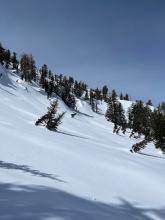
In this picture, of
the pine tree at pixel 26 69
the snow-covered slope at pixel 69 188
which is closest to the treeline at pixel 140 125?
the snow-covered slope at pixel 69 188

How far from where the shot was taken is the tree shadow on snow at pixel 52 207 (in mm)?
6278

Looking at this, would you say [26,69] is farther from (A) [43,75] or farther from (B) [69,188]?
(B) [69,188]

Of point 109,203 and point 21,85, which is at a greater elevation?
point 21,85

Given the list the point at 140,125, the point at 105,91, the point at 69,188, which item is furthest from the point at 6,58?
the point at 69,188

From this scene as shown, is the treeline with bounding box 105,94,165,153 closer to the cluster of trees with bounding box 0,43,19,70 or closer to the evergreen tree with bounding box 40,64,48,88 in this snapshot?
the evergreen tree with bounding box 40,64,48,88

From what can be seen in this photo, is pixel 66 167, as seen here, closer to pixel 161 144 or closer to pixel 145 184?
pixel 145 184

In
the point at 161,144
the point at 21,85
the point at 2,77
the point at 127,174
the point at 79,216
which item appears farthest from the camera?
the point at 21,85

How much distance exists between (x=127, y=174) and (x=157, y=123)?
92.1 feet

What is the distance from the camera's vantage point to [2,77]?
3280 inches

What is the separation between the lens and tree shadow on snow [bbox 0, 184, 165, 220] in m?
6.28

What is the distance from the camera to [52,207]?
7051 mm

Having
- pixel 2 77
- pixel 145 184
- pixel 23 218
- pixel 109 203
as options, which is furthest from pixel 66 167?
pixel 2 77

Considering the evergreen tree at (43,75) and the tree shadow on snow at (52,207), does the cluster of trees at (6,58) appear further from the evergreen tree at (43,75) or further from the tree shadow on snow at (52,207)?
the tree shadow on snow at (52,207)

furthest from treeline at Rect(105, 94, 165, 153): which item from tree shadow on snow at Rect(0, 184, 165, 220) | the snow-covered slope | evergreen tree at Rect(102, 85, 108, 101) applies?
evergreen tree at Rect(102, 85, 108, 101)
